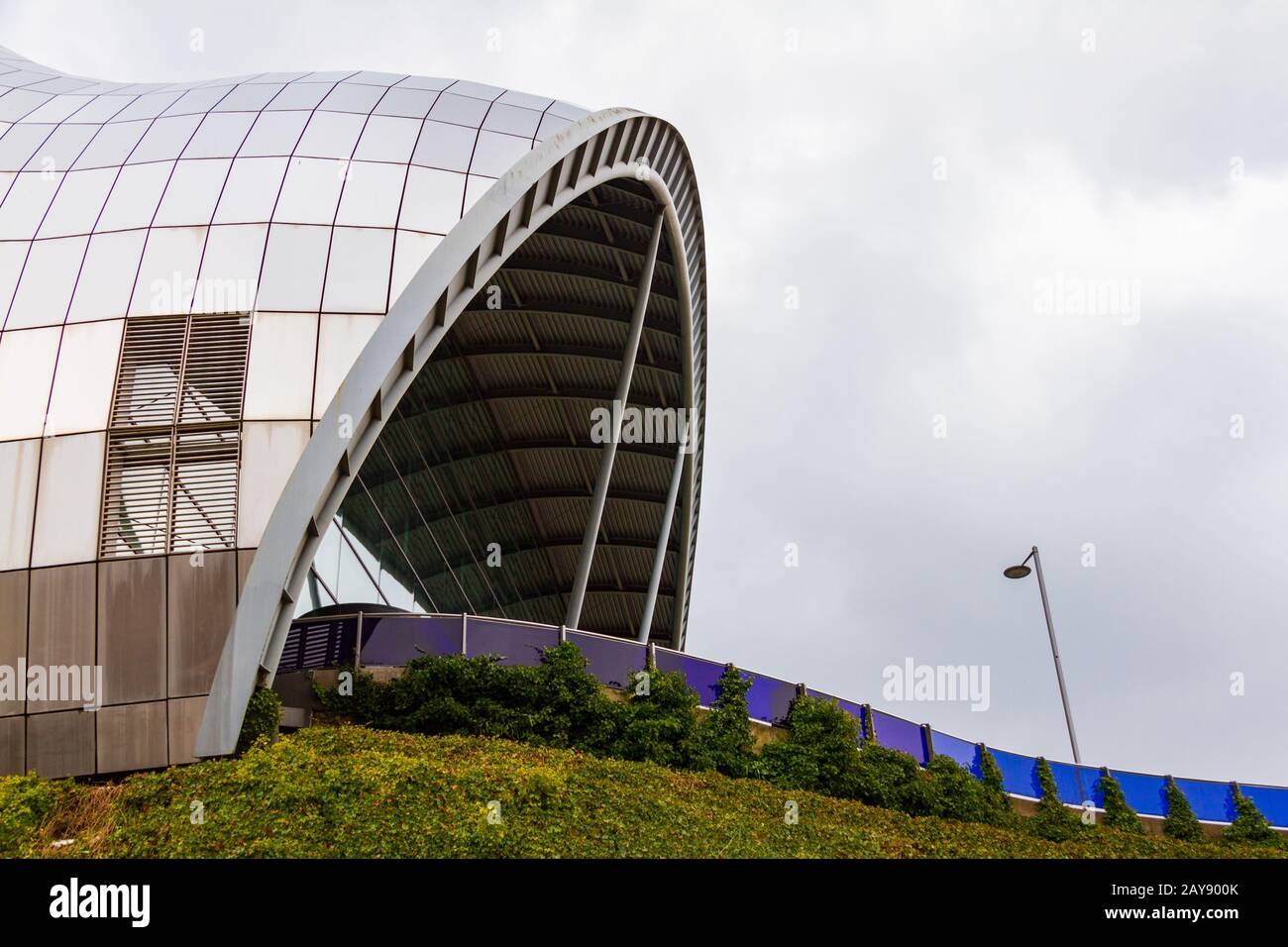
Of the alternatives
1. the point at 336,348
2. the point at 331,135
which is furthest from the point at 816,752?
the point at 331,135

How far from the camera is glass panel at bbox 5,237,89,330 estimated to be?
61.8ft

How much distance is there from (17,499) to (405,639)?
6.57m

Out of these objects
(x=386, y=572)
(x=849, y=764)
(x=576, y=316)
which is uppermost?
(x=576, y=316)

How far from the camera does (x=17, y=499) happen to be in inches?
685

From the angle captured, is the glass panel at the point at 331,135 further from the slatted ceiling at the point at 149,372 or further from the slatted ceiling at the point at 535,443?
the slatted ceiling at the point at 535,443

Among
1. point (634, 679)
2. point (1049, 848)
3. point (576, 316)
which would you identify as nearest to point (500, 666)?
point (634, 679)

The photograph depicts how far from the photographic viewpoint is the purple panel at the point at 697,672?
2188cm

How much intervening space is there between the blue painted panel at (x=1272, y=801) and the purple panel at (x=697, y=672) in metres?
13.4

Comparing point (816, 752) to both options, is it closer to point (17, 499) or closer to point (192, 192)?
point (17, 499)

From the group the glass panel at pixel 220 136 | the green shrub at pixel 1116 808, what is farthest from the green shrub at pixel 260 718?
the green shrub at pixel 1116 808
